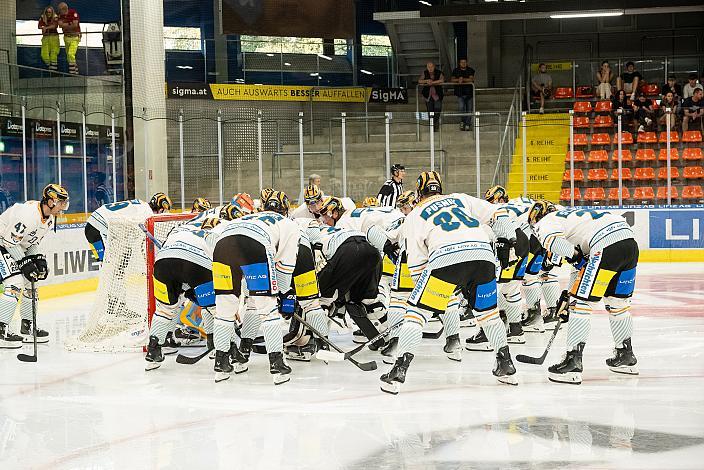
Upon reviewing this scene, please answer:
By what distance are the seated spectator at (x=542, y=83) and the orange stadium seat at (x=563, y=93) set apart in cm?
27

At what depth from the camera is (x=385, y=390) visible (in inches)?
215

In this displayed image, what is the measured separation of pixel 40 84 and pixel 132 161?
6.35ft

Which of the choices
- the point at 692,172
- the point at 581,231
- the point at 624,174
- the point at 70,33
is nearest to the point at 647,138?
the point at 624,174

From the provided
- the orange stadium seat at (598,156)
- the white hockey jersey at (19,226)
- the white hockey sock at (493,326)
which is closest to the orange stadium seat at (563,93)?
the orange stadium seat at (598,156)

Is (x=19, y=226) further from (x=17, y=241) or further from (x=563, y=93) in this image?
(x=563, y=93)

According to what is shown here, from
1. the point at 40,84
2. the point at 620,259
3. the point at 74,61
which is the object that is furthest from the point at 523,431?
the point at 74,61

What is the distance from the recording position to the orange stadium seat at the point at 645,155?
1413 cm

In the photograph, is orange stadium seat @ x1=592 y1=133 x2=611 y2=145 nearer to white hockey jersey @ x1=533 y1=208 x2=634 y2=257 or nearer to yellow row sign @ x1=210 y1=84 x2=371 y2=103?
yellow row sign @ x1=210 y1=84 x2=371 y2=103

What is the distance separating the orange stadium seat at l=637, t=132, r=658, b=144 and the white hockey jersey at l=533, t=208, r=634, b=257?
29.7ft

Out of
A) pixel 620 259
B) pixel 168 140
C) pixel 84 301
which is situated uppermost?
pixel 168 140

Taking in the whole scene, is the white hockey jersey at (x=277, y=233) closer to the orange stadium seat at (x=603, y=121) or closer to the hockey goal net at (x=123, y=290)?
the hockey goal net at (x=123, y=290)

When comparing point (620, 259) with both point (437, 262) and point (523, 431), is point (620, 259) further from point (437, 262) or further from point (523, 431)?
point (523, 431)

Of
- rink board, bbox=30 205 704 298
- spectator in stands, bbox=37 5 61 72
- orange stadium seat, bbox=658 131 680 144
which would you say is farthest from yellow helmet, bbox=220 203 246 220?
orange stadium seat, bbox=658 131 680 144

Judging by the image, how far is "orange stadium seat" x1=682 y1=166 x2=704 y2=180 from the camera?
45.3 ft
